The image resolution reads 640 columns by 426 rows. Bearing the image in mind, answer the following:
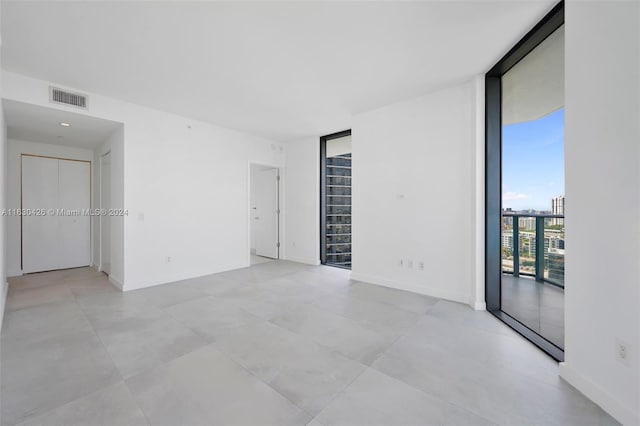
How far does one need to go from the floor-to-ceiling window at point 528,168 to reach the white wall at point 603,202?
793 millimetres

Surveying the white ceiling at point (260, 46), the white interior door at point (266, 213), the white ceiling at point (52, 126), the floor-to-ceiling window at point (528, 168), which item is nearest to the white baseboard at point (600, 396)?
the floor-to-ceiling window at point (528, 168)

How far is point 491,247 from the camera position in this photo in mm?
2992

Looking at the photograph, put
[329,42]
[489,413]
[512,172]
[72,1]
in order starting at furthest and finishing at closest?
[512,172], [329,42], [72,1], [489,413]

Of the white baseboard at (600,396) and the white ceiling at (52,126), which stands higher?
the white ceiling at (52,126)

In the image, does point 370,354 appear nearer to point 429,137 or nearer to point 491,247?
point 491,247

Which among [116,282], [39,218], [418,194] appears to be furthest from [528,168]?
[39,218]

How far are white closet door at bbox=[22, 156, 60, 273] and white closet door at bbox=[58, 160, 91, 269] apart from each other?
86mm

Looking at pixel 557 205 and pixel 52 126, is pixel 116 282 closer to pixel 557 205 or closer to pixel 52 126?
pixel 52 126

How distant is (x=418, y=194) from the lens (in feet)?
12.0

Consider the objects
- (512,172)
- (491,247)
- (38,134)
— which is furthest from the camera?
(38,134)

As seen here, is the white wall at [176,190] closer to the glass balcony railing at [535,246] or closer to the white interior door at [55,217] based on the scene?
the white interior door at [55,217]

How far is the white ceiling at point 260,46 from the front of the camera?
202cm

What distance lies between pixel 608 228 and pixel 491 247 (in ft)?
5.08

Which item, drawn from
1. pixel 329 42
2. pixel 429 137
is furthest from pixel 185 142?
pixel 429 137
